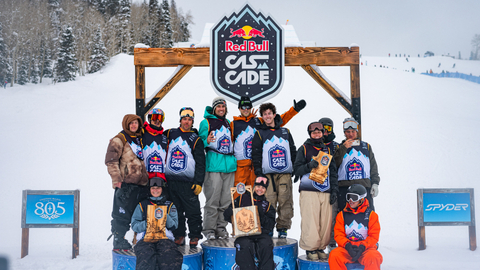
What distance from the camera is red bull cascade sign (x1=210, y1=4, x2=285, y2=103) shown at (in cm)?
504

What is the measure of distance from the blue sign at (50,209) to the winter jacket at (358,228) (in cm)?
419

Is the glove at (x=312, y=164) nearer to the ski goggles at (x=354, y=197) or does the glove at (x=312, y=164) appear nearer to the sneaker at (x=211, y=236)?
the ski goggles at (x=354, y=197)

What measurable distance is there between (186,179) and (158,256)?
93cm

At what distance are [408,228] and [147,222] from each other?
5.58 m

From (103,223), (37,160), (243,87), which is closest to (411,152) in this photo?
(243,87)

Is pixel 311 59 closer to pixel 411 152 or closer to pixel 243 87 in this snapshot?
pixel 243 87

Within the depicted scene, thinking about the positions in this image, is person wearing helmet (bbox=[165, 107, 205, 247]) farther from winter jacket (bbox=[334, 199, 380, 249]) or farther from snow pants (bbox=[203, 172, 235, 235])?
winter jacket (bbox=[334, 199, 380, 249])

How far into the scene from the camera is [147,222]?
370 centimetres

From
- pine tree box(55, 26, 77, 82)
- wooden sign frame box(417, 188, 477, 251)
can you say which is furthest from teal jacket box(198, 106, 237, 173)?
pine tree box(55, 26, 77, 82)

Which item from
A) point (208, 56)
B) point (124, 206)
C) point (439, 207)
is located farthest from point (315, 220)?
point (439, 207)

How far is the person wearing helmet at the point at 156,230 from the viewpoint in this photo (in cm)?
352

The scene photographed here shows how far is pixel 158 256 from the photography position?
3566 mm

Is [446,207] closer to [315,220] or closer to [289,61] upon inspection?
[315,220]

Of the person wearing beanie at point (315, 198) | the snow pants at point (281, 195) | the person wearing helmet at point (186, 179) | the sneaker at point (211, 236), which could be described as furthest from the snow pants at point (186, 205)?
the person wearing beanie at point (315, 198)
